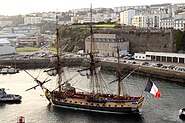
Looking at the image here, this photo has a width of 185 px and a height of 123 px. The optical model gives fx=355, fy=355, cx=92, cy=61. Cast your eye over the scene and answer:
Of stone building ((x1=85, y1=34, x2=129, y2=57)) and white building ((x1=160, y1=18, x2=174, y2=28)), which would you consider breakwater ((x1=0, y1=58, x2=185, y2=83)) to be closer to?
stone building ((x1=85, y1=34, x2=129, y2=57))

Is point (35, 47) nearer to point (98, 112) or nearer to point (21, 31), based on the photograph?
point (21, 31)

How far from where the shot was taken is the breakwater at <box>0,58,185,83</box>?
26191mm

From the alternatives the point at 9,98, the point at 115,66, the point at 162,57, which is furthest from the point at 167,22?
the point at 9,98

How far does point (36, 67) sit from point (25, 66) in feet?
5.20

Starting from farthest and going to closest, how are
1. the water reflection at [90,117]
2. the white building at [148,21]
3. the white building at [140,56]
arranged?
the white building at [148,21]
the white building at [140,56]
the water reflection at [90,117]

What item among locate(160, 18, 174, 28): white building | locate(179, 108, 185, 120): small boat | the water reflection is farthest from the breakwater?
locate(160, 18, 174, 28): white building

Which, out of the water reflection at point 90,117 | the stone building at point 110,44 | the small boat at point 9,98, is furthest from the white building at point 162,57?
the small boat at point 9,98

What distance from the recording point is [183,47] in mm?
34406

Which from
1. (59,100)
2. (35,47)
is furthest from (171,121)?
(35,47)

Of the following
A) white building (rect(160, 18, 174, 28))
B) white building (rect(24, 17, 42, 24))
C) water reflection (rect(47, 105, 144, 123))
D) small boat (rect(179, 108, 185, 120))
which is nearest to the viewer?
small boat (rect(179, 108, 185, 120))

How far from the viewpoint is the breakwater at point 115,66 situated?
26191 millimetres

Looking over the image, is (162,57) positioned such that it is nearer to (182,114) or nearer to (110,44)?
(110,44)

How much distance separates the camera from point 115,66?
32.3 m

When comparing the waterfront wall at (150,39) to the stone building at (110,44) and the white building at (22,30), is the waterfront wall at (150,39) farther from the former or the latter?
the white building at (22,30)
